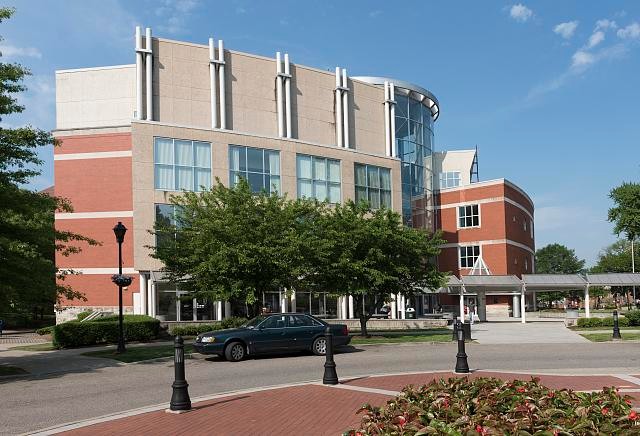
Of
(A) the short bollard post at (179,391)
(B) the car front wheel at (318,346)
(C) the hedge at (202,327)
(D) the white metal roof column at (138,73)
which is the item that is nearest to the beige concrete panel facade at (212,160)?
(D) the white metal roof column at (138,73)

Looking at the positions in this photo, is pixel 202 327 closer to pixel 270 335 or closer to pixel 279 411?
pixel 270 335

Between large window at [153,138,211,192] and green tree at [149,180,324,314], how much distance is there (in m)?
12.0

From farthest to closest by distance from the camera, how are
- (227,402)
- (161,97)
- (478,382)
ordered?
(161,97) → (227,402) → (478,382)

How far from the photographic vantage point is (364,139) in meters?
51.2

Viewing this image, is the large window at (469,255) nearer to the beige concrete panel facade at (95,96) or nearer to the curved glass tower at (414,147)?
the curved glass tower at (414,147)

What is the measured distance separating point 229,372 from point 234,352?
2.54m

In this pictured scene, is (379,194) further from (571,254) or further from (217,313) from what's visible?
(571,254)

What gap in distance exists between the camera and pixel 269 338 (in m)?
18.6

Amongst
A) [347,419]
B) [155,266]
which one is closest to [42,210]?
[347,419]

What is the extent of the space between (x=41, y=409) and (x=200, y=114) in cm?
3434

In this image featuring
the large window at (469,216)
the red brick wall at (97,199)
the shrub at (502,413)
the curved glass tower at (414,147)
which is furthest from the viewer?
the large window at (469,216)

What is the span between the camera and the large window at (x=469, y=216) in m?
60.9

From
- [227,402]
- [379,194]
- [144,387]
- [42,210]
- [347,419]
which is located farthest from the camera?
[379,194]

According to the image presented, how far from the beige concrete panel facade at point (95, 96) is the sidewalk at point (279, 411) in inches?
1391
